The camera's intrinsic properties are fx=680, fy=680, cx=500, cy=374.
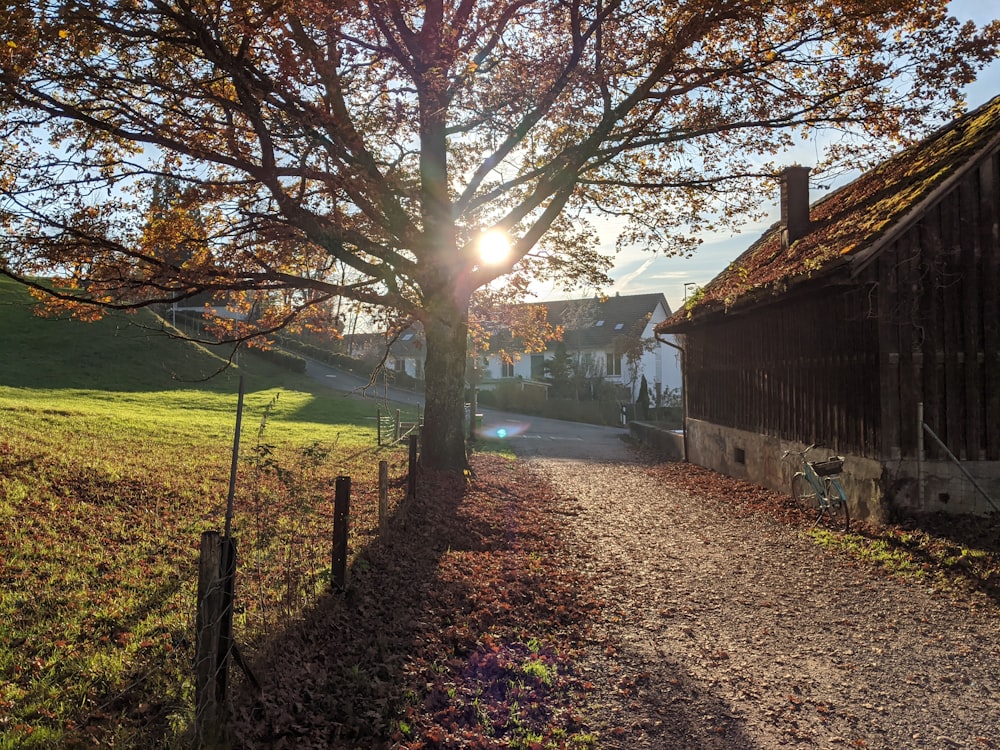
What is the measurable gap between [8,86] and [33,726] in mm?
8660

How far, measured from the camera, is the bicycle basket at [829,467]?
32.9 ft

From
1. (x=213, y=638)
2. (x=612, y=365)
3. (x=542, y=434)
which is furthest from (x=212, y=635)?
(x=612, y=365)

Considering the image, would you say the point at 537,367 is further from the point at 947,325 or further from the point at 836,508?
the point at 947,325

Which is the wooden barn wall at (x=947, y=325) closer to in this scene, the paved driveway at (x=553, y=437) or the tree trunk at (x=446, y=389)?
the tree trunk at (x=446, y=389)

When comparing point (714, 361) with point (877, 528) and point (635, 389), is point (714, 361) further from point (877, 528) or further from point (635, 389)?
point (635, 389)

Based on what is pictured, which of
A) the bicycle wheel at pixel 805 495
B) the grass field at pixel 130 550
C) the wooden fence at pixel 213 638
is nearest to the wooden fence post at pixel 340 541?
the grass field at pixel 130 550

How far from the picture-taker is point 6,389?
24.9 metres

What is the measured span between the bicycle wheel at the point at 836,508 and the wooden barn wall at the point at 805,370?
65cm

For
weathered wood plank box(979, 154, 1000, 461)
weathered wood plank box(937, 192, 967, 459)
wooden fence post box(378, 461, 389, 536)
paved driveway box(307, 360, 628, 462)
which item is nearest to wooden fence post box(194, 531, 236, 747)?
wooden fence post box(378, 461, 389, 536)

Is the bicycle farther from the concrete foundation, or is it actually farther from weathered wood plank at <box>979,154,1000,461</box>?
weathered wood plank at <box>979,154,1000,461</box>

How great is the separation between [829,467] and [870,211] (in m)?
4.33

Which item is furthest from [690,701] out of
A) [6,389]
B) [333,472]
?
[6,389]

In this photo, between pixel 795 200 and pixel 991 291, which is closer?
pixel 991 291

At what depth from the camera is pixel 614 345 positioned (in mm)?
50969
